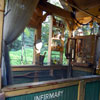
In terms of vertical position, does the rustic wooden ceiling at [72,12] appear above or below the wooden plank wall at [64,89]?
above

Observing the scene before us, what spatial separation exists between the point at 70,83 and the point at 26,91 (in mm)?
745

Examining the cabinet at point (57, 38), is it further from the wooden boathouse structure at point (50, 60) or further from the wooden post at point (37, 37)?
the wooden post at point (37, 37)

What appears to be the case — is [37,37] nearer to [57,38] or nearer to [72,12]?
[57,38]

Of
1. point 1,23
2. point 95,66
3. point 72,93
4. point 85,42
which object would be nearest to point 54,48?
point 85,42

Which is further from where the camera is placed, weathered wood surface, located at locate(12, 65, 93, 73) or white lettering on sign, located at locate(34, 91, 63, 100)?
weathered wood surface, located at locate(12, 65, 93, 73)

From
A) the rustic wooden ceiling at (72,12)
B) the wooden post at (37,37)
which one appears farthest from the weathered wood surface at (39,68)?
the rustic wooden ceiling at (72,12)

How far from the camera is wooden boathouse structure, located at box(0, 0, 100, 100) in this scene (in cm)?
141

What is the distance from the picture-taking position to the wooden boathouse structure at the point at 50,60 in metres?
1.41

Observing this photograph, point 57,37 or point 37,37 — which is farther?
point 57,37

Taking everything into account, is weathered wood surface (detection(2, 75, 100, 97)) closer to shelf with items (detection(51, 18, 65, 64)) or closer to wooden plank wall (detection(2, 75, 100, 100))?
wooden plank wall (detection(2, 75, 100, 100))

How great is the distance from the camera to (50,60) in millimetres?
3785

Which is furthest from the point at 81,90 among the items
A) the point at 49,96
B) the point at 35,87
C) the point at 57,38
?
the point at 57,38

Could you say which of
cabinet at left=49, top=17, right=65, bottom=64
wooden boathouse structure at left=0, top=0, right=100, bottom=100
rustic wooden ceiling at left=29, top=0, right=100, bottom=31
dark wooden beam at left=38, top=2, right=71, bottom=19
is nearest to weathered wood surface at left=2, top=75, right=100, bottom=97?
wooden boathouse structure at left=0, top=0, right=100, bottom=100

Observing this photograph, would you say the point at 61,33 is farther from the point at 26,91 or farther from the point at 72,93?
the point at 26,91
